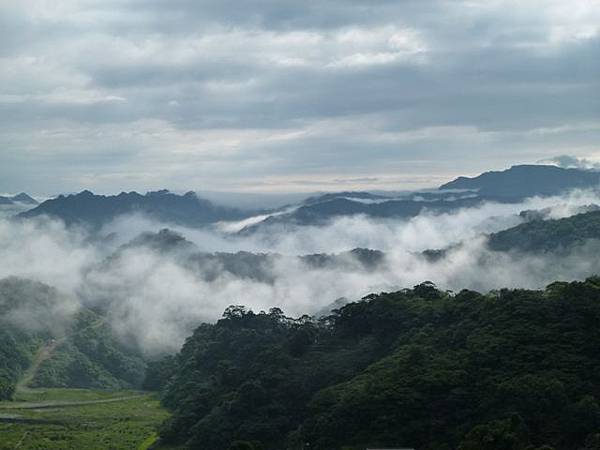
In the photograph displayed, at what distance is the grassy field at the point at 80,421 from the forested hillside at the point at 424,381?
8921 mm

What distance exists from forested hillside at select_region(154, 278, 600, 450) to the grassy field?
8921 millimetres

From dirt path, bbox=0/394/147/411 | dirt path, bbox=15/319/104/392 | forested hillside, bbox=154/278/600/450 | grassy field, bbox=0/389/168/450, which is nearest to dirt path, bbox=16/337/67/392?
dirt path, bbox=15/319/104/392

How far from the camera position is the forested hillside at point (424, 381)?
60469 millimetres

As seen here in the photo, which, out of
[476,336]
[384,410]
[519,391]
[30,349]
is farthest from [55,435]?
[30,349]

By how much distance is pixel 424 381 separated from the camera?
229 feet

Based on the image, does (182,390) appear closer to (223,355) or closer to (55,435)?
(223,355)

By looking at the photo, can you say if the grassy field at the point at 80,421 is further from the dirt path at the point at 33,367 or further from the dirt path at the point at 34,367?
the dirt path at the point at 34,367

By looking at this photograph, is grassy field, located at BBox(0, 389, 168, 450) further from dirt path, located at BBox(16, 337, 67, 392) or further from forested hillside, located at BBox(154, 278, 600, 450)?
dirt path, located at BBox(16, 337, 67, 392)

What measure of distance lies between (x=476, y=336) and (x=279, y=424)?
80.4 feet

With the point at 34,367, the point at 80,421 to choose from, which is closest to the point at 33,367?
the point at 34,367

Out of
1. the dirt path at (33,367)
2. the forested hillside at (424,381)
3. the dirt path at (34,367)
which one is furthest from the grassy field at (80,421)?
the dirt path at (34,367)

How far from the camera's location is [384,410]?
6819 cm

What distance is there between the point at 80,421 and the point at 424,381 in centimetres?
6306

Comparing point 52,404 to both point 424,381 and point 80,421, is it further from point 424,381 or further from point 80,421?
point 424,381
